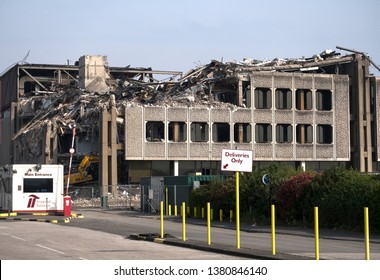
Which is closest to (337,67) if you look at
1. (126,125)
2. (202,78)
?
(202,78)

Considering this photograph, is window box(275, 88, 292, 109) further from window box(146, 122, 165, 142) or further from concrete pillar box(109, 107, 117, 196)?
concrete pillar box(109, 107, 117, 196)

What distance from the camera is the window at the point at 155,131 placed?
238ft

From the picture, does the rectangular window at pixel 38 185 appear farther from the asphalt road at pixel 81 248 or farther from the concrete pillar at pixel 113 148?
the concrete pillar at pixel 113 148

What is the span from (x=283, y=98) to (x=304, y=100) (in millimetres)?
2387

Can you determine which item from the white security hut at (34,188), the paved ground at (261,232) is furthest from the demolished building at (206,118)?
the paved ground at (261,232)

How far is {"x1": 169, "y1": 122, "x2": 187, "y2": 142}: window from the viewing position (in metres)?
72.9

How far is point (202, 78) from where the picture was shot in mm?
75438

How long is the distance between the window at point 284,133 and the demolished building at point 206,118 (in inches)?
4.0

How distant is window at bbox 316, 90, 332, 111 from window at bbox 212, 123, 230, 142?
10374 mm

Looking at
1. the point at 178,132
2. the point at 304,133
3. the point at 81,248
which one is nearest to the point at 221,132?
the point at 178,132

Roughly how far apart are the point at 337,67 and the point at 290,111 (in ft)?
27.3

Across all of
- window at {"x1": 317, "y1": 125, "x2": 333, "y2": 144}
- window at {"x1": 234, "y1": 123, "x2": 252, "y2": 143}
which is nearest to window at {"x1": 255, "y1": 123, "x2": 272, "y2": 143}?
window at {"x1": 234, "y1": 123, "x2": 252, "y2": 143}
